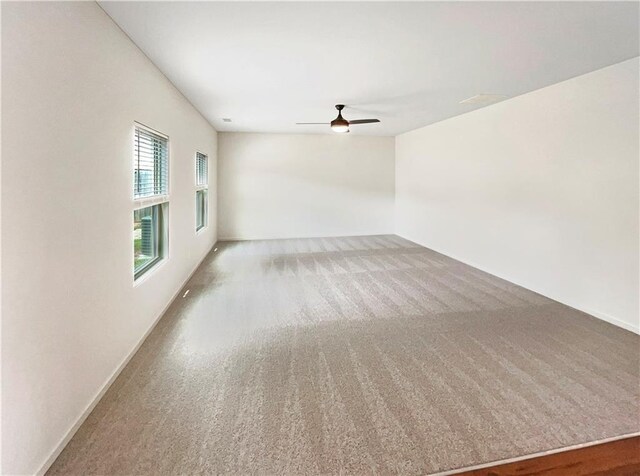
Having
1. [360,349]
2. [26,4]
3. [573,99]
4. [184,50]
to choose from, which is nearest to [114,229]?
[26,4]

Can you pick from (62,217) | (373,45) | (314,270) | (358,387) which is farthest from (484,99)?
(62,217)

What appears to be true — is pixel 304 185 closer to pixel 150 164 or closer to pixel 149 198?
pixel 150 164

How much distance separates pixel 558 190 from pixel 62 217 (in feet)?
15.5

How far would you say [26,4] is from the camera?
57.9 inches

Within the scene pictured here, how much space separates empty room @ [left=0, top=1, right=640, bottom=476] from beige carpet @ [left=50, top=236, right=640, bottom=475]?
0.7 inches

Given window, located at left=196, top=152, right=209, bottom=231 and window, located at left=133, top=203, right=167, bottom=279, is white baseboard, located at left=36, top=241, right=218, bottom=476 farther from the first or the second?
window, located at left=196, top=152, right=209, bottom=231

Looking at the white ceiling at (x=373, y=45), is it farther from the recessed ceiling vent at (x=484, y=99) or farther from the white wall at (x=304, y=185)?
the white wall at (x=304, y=185)

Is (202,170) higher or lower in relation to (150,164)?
higher

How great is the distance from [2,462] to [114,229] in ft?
4.72

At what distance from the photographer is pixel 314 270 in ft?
17.4

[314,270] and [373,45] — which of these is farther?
[314,270]

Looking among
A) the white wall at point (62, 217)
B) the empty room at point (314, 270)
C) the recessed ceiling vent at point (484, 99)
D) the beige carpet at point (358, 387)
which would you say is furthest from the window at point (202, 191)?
the recessed ceiling vent at point (484, 99)

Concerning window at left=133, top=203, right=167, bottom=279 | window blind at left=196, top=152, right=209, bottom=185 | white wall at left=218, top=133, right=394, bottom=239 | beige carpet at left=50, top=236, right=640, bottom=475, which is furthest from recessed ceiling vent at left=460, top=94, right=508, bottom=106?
window blind at left=196, top=152, right=209, bottom=185

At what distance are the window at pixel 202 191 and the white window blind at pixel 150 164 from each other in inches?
90.7
